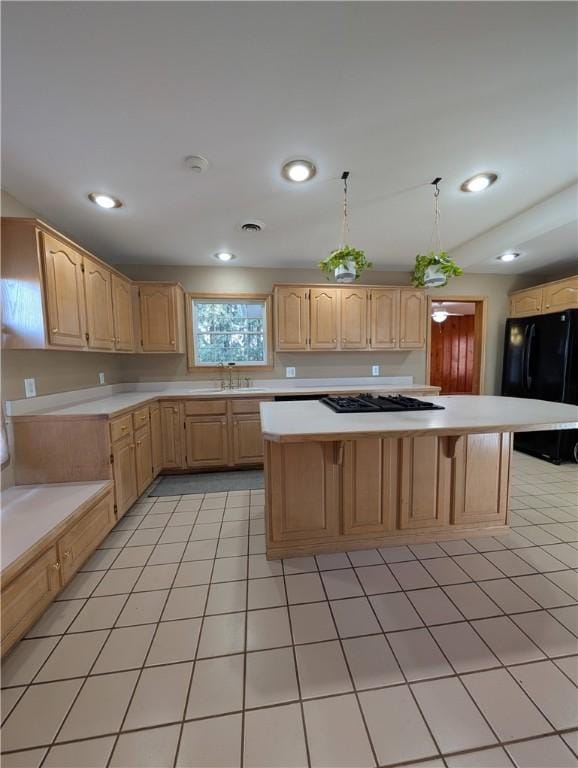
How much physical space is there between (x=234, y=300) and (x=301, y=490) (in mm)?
2740

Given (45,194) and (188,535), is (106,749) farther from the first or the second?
(45,194)

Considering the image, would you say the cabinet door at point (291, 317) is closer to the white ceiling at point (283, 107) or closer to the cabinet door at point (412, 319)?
the white ceiling at point (283, 107)

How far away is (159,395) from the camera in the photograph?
10.5 feet

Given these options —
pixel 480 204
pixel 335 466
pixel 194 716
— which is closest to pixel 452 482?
pixel 335 466

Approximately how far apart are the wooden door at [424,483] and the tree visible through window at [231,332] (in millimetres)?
2381

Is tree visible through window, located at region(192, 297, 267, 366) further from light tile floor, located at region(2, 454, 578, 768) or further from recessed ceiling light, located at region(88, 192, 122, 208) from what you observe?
light tile floor, located at region(2, 454, 578, 768)

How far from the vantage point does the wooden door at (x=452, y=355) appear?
6777 mm

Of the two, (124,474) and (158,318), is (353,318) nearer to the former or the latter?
(158,318)

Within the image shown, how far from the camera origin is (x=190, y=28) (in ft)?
3.67

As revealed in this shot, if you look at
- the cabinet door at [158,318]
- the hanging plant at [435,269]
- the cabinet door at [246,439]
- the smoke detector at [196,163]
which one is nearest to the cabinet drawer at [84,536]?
the cabinet door at [246,439]

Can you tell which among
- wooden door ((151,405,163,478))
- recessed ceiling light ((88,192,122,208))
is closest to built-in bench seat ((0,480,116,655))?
wooden door ((151,405,163,478))

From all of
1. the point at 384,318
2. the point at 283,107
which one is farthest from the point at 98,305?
the point at 384,318

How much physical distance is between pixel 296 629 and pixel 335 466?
2.79 ft

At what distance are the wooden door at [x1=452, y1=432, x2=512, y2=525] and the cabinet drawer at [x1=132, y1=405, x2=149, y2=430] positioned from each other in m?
2.59
